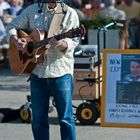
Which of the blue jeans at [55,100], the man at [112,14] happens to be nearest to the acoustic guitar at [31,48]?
the blue jeans at [55,100]

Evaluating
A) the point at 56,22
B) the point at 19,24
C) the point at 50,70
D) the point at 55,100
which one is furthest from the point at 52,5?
the point at 55,100

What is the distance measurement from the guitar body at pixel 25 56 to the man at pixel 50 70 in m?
0.05

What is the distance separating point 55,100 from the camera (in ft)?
18.8

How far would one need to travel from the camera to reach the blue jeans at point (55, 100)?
223 inches

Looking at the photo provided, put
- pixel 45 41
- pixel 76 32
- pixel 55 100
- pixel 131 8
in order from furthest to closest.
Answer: pixel 131 8, pixel 55 100, pixel 45 41, pixel 76 32

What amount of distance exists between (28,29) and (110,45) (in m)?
8.42

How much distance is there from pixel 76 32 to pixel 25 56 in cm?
62

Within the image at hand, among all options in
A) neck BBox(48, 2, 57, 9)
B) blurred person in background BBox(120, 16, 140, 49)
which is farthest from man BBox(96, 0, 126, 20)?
neck BBox(48, 2, 57, 9)

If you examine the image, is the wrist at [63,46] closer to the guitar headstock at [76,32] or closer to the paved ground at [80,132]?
the guitar headstock at [76,32]

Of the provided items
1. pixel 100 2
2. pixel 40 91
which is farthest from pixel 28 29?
pixel 100 2

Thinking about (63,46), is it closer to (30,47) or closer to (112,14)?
(30,47)

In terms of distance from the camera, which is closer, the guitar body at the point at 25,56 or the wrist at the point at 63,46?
the wrist at the point at 63,46

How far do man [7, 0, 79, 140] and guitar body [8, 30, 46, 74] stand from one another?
5cm

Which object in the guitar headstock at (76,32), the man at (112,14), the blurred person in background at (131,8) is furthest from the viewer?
the blurred person in background at (131,8)
